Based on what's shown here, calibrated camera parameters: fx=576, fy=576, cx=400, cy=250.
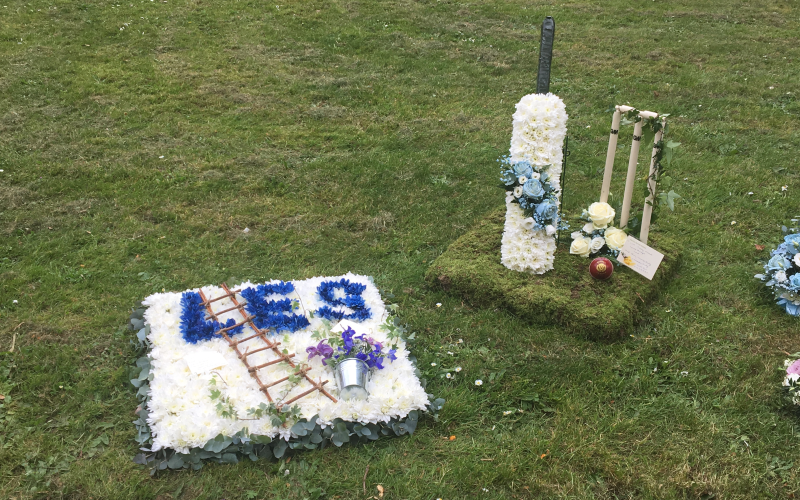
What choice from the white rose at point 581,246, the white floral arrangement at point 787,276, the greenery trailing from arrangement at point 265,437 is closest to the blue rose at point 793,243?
the white floral arrangement at point 787,276

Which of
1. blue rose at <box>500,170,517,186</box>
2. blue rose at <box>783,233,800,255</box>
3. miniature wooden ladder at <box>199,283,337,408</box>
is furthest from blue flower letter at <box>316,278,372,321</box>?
blue rose at <box>783,233,800,255</box>

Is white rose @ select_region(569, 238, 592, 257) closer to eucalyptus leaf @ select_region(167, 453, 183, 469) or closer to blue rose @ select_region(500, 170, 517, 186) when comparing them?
blue rose @ select_region(500, 170, 517, 186)

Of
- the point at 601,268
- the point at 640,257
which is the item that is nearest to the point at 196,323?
the point at 601,268

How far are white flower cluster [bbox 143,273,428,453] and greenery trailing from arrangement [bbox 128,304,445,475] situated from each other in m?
0.04

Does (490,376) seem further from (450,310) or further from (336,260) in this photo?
(336,260)

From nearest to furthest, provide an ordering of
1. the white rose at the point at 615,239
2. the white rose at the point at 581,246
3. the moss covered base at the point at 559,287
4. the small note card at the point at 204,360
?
the small note card at the point at 204,360
the moss covered base at the point at 559,287
the white rose at the point at 615,239
the white rose at the point at 581,246

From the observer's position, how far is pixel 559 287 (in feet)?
12.7

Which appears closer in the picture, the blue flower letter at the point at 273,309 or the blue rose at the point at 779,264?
the blue flower letter at the point at 273,309

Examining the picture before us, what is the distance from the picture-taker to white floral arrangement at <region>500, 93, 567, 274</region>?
12.0ft

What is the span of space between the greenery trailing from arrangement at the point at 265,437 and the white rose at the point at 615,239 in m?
1.70

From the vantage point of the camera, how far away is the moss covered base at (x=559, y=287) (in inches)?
144

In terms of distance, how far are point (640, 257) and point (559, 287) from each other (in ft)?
1.97

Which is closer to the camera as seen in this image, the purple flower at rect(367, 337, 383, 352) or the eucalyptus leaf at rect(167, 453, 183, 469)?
the eucalyptus leaf at rect(167, 453, 183, 469)

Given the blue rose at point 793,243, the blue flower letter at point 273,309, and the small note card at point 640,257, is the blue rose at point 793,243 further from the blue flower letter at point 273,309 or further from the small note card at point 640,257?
the blue flower letter at point 273,309
